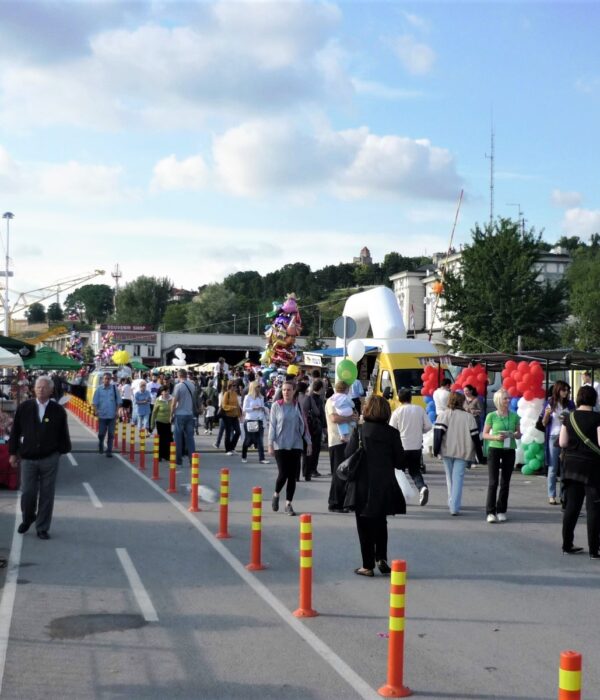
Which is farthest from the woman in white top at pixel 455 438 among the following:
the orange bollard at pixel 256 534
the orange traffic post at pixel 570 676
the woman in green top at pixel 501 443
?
the orange traffic post at pixel 570 676

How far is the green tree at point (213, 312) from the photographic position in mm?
139575

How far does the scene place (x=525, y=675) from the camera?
625 centimetres

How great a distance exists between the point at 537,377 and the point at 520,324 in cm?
2880

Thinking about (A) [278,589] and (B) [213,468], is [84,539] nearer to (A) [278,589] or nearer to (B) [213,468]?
(A) [278,589]

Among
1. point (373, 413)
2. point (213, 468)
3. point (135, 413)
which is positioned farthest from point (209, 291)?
point (373, 413)

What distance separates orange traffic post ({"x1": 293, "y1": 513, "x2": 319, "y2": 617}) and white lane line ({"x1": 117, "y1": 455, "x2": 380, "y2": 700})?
0.39 ft

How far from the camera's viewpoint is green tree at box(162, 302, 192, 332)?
15038 cm

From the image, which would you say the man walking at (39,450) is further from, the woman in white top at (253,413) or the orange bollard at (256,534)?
the woman in white top at (253,413)

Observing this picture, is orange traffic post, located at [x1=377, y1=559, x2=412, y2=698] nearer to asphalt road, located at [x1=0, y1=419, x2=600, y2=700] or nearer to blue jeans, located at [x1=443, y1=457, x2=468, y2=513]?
asphalt road, located at [x1=0, y1=419, x2=600, y2=700]

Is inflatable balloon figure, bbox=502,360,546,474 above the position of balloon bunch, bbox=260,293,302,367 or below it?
below

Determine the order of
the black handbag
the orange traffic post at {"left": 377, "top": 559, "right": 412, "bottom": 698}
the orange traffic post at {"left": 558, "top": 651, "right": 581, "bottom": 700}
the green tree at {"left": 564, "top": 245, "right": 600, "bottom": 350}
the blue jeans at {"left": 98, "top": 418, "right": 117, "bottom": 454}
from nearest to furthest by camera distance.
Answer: the orange traffic post at {"left": 558, "top": 651, "right": 581, "bottom": 700} → the orange traffic post at {"left": 377, "top": 559, "right": 412, "bottom": 698} → the black handbag → the blue jeans at {"left": 98, "top": 418, "right": 117, "bottom": 454} → the green tree at {"left": 564, "top": 245, "right": 600, "bottom": 350}

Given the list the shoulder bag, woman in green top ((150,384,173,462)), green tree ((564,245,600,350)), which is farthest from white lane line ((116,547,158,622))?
green tree ((564,245,600,350))

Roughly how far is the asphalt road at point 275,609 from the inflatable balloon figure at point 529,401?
4446 mm

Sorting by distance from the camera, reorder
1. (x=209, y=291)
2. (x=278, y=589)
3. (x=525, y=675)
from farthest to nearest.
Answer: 1. (x=209, y=291)
2. (x=278, y=589)
3. (x=525, y=675)
